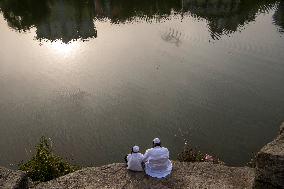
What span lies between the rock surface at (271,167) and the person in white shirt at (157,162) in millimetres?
2810

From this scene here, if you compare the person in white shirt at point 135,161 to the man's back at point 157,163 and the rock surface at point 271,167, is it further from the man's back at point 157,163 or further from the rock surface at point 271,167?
the rock surface at point 271,167

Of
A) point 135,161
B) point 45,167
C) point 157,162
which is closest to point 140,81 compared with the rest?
point 45,167

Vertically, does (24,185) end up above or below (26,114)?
above

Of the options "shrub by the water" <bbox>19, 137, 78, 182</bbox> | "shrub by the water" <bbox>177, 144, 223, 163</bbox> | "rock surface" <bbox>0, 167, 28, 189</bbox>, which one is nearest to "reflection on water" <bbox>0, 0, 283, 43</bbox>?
"shrub by the water" <bbox>177, 144, 223, 163</bbox>

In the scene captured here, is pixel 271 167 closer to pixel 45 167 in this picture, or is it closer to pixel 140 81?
pixel 45 167

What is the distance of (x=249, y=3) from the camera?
3709cm

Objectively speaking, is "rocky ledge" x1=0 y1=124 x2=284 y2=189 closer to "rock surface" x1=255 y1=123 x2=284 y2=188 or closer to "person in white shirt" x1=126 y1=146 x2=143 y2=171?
"person in white shirt" x1=126 y1=146 x2=143 y2=171

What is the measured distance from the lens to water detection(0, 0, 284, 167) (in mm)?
15930

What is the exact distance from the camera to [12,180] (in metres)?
10.3

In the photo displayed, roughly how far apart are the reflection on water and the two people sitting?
57.6 feet

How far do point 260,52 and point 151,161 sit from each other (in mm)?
15796

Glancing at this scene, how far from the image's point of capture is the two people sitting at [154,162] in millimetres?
11133

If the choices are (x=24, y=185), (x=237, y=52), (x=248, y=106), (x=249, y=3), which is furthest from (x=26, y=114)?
(x=249, y=3)

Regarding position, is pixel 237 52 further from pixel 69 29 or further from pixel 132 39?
pixel 69 29
